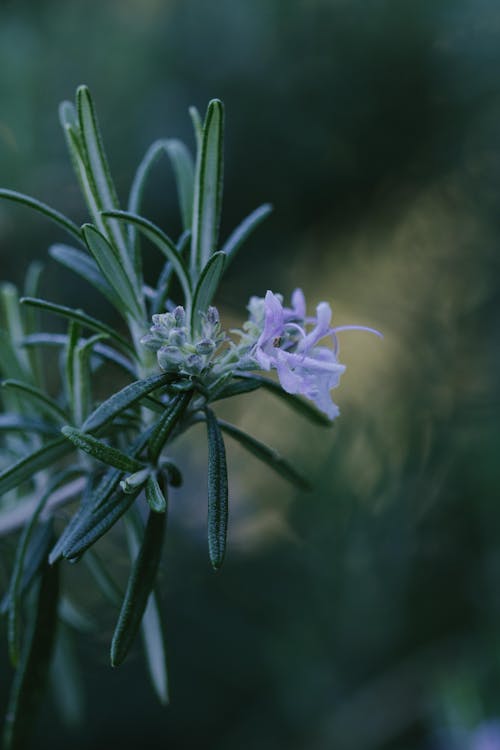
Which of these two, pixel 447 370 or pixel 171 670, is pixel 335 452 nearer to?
pixel 447 370

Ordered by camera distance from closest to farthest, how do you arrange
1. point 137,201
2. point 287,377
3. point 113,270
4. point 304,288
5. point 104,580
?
point 287,377 < point 113,270 < point 137,201 < point 104,580 < point 304,288

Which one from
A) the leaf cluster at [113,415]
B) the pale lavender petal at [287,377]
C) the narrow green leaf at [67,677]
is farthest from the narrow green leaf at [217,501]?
the narrow green leaf at [67,677]

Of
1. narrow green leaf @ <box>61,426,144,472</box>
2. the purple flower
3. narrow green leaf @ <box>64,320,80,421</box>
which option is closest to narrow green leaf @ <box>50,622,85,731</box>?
narrow green leaf @ <box>64,320,80,421</box>

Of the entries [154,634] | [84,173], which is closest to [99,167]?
[84,173]

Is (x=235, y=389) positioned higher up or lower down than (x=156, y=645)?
higher up

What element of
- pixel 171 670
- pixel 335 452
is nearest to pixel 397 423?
pixel 335 452

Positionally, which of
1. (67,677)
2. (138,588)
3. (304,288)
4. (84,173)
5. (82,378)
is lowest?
(67,677)

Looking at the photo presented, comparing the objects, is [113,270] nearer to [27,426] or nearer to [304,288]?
[27,426]

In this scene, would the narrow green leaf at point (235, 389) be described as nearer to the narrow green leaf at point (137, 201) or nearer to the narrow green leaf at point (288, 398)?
the narrow green leaf at point (288, 398)
